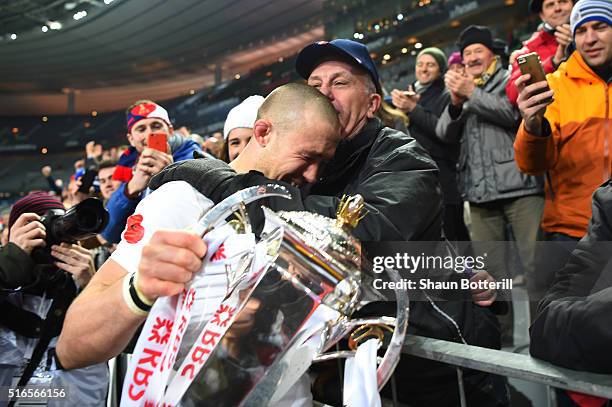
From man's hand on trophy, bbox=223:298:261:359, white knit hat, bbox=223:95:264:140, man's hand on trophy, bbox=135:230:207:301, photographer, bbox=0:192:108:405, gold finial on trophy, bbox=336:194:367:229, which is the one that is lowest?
photographer, bbox=0:192:108:405

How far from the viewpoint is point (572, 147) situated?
1.97m

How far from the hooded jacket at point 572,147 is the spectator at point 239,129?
4.00ft

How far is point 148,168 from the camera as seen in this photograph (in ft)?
6.70

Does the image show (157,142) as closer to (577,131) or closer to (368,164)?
(368,164)

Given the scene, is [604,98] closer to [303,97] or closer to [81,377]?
[303,97]

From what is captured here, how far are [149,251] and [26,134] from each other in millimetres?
19845

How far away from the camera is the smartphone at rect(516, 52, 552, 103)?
173 cm

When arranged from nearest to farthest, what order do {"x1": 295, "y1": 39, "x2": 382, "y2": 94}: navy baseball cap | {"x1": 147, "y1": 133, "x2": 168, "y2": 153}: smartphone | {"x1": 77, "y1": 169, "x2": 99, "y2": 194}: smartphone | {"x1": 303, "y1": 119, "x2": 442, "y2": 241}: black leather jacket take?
1. {"x1": 303, "y1": 119, "x2": 442, "y2": 241}: black leather jacket
2. {"x1": 295, "y1": 39, "x2": 382, "y2": 94}: navy baseball cap
3. {"x1": 147, "y1": 133, "x2": 168, "y2": 153}: smartphone
4. {"x1": 77, "y1": 169, "x2": 99, "y2": 194}: smartphone

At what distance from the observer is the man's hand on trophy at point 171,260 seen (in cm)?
68

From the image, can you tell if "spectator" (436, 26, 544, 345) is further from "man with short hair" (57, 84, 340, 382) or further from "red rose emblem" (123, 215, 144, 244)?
"red rose emblem" (123, 215, 144, 244)

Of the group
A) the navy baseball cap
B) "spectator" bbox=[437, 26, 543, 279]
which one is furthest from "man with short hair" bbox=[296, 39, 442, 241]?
"spectator" bbox=[437, 26, 543, 279]

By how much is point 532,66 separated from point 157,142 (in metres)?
1.39

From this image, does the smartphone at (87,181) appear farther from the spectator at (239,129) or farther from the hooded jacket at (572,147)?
the hooded jacket at (572,147)

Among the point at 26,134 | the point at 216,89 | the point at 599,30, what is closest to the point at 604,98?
the point at 599,30
